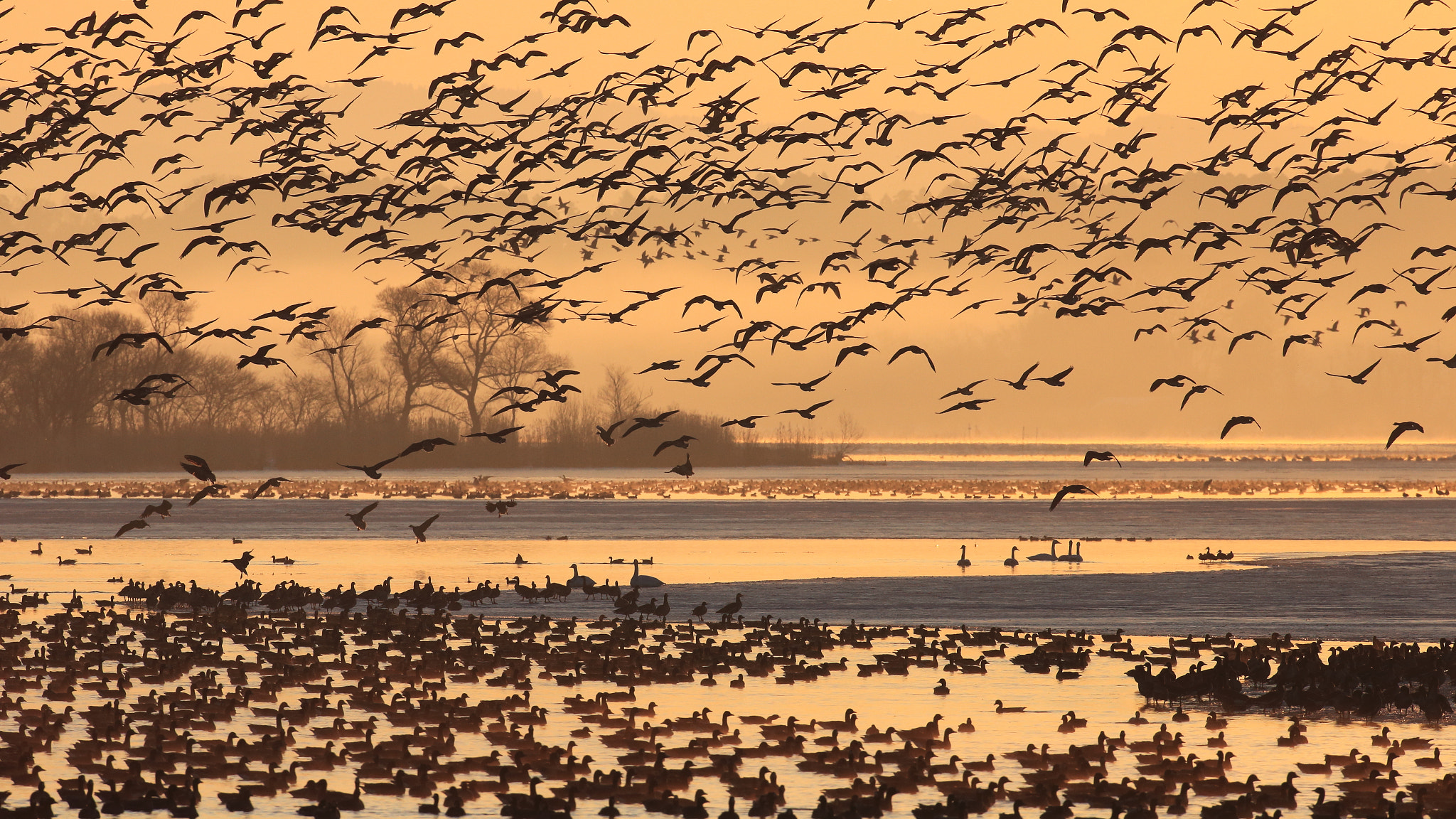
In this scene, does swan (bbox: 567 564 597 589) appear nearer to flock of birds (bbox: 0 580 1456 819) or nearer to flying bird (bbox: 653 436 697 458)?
flock of birds (bbox: 0 580 1456 819)

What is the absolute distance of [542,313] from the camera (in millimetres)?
22891

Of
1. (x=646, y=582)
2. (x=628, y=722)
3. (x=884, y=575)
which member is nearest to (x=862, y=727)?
(x=628, y=722)

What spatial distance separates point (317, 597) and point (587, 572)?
9549 millimetres

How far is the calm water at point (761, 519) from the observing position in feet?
176

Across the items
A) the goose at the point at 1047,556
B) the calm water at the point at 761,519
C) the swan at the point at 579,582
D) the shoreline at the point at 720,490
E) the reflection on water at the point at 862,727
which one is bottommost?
the reflection on water at the point at 862,727

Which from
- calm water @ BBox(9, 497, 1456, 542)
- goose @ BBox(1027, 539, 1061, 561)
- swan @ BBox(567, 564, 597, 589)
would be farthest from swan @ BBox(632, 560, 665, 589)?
calm water @ BBox(9, 497, 1456, 542)

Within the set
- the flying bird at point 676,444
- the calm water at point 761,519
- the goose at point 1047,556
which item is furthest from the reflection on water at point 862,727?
the calm water at point 761,519

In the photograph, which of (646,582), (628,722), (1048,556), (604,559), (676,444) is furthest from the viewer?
(1048,556)

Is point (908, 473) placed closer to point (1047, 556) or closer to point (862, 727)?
point (1047, 556)

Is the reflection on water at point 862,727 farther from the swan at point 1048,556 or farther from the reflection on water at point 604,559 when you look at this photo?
the swan at point 1048,556

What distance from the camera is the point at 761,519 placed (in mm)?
63438

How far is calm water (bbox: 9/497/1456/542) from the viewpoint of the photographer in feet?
176

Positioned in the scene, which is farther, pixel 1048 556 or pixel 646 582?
pixel 1048 556

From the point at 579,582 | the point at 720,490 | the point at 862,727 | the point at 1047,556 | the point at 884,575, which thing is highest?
the point at 720,490
